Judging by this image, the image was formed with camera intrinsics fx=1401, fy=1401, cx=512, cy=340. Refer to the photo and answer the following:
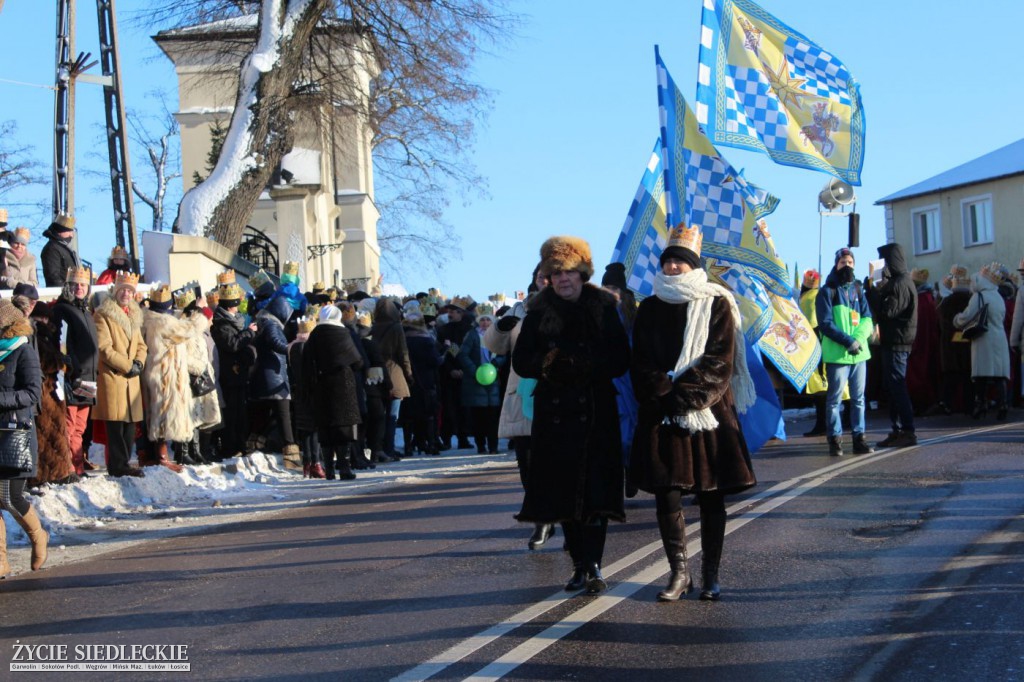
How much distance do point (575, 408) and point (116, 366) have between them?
761cm

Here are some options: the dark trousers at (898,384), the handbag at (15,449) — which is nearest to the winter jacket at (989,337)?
the dark trousers at (898,384)

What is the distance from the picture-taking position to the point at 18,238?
16.2 m

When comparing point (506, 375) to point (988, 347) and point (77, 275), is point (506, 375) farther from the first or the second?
point (988, 347)

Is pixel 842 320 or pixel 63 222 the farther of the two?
pixel 63 222

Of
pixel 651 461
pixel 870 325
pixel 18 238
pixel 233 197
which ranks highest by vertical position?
pixel 233 197

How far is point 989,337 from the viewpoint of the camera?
18.7m

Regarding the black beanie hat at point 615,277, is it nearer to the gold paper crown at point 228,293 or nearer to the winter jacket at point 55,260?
the gold paper crown at point 228,293

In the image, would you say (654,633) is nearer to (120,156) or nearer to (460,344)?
(460,344)

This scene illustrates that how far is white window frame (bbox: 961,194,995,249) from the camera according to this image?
201 ft

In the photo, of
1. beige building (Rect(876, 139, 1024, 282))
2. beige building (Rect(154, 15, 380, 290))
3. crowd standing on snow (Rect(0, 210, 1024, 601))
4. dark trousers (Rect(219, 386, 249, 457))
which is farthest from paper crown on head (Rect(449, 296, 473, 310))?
beige building (Rect(876, 139, 1024, 282))

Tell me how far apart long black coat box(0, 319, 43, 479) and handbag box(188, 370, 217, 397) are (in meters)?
5.50

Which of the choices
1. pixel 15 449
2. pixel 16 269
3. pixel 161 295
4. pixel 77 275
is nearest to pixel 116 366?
pixel 77 275

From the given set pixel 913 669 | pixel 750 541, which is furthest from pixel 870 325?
pixel 913 669

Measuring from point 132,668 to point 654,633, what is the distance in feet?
8.01
